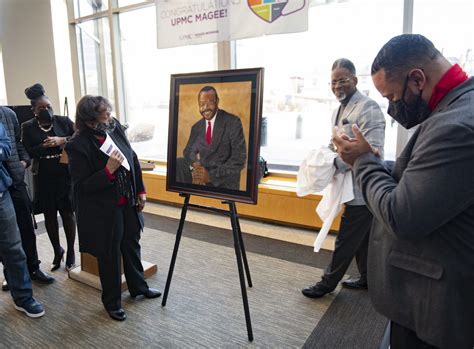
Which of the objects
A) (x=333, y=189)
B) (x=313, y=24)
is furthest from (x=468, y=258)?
(x=313, y=24)

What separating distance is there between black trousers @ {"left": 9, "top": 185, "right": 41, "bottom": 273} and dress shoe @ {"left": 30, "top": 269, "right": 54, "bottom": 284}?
3cm

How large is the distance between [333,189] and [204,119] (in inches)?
39.8

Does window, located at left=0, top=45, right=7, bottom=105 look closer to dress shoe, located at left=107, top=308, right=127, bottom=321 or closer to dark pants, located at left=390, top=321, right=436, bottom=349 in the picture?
dress shoe, located at left=107, top=308, right=127, bottom=321

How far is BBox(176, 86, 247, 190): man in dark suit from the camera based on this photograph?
2053mm

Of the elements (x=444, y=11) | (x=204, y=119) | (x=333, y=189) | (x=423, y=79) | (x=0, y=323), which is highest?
(x=444, y=11)

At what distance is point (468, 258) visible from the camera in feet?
3.10

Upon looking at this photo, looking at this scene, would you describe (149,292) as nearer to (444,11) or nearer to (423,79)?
(423,79)

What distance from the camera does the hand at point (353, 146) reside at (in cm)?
116

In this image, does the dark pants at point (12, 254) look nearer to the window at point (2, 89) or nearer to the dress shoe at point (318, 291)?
the dress shoe at point (318, 291)

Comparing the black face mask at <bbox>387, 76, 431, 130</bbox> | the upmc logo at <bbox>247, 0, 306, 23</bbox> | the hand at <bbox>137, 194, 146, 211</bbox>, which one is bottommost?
the hand at <bbox>137, 194, 146, 211</bbox>

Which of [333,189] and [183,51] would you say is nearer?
[333,189]

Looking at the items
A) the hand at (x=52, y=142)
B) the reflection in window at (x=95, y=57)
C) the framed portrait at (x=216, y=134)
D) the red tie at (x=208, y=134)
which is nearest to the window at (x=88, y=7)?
the reflection in window at (x=95, y=57)

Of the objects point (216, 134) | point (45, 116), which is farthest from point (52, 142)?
point (216, 134)

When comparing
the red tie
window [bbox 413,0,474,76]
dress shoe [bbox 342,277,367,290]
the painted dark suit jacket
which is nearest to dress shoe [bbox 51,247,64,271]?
the painted dark suit jacket
